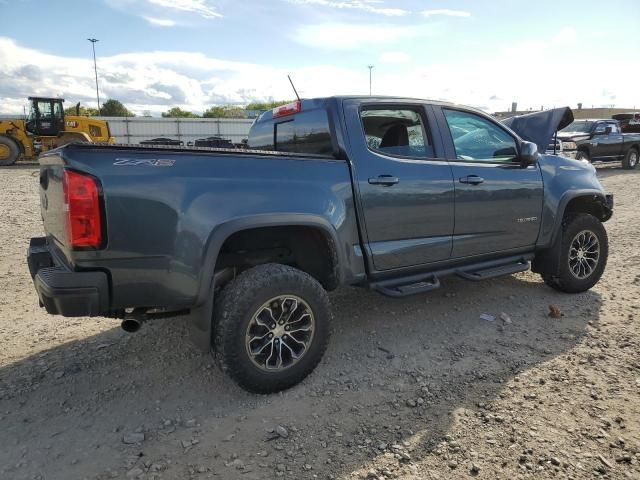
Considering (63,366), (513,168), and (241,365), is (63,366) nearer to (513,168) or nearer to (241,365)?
(241,365)

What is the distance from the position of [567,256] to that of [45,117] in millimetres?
20784

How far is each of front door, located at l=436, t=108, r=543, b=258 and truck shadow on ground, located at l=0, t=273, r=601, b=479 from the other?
729 mm

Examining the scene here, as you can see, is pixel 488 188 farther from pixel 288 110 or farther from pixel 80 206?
pixel 80 206

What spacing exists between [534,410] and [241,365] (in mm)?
1812

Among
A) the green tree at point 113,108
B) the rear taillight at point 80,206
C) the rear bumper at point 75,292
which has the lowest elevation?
the rear bumper at point 75,292

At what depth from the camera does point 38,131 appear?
19562mm

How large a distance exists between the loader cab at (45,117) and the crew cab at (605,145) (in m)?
19.5

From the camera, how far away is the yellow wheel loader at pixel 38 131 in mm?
19469

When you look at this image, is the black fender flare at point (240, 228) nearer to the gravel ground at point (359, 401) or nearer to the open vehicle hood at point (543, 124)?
the gravel ground at point (359, 401)

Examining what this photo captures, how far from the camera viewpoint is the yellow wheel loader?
1947 centimetres

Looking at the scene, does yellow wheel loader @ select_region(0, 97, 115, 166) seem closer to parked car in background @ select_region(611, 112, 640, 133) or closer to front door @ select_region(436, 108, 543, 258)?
front door @ select_region(436, 108, 543, 258)

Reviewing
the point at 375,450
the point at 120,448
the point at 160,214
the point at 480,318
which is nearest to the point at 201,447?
the point at 120,448

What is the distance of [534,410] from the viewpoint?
2.92 metres

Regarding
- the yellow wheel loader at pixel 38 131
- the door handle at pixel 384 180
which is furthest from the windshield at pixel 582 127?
the yellow wheel loader at pixel 38 131
